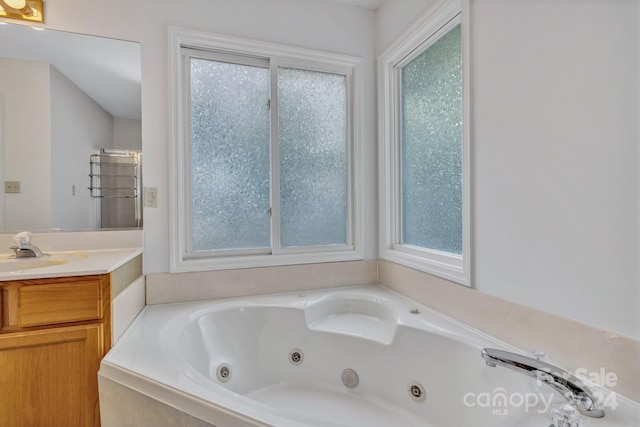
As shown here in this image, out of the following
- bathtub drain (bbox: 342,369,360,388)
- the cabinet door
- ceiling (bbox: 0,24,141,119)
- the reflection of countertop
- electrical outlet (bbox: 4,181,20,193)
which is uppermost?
ceiling (bbox: 0,24,141,119)

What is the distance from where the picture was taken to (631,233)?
2.93 ft

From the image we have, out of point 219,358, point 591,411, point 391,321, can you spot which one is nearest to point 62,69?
point 219,358

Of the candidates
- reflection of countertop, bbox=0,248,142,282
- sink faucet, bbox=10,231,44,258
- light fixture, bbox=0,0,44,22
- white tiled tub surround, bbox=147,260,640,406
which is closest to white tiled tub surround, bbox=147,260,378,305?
white tiled tub surround, bbox=147,260,640,406

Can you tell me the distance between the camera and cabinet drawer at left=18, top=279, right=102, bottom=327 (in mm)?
1183

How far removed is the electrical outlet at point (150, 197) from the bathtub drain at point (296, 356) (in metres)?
1.12

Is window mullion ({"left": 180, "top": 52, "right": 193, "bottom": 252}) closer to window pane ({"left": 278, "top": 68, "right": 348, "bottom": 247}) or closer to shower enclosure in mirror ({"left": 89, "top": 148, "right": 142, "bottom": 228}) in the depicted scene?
shower enclosure in mirror ({"left": 89, "top": 148, "right": 142, "bottom": 228})

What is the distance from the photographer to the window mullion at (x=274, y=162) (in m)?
2.05

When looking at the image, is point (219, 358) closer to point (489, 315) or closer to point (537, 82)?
point (489, 315)

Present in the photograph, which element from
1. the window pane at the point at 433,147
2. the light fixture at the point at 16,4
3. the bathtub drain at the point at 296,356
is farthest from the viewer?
the bathtub drain at the point at 296,356

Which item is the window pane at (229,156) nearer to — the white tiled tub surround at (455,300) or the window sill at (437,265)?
the white tiled tub surround at (455,300)

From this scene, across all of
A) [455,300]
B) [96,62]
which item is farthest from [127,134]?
[455,300]

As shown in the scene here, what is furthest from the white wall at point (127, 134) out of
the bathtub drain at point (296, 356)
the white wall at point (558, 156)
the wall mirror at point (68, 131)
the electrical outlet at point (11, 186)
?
the white wall at point (558, 156)

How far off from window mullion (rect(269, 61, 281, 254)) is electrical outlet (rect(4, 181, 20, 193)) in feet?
4.25

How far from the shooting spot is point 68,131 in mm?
1688
